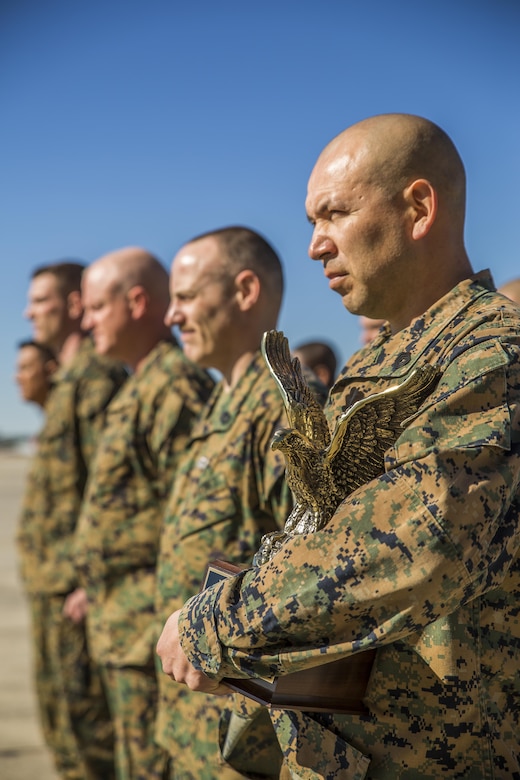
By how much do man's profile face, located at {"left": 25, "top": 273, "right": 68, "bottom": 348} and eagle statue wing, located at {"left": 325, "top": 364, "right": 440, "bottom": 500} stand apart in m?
5.40

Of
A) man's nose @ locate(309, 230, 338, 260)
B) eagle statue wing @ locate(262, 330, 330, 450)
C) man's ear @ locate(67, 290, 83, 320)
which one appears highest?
man's ear @ locate(67, 290, 83, 320)

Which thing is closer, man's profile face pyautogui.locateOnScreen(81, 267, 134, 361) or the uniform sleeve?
the uniform sleeve

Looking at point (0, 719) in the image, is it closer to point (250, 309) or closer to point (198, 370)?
point (198, 370)

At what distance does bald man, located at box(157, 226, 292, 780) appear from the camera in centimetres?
348

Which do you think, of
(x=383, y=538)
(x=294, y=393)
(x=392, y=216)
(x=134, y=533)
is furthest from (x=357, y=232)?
(x=134, y=533)

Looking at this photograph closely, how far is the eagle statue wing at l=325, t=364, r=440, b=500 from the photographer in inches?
76.4

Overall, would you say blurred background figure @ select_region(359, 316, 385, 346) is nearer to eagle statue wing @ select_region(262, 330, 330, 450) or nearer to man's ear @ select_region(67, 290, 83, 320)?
man's ear @ select_region(67, 290, 83, 320)

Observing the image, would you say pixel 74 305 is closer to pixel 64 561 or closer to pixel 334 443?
pixel 64 561

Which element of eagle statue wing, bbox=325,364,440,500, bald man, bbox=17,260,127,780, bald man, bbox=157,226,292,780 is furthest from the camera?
bald man, bbox=17,260,127,780

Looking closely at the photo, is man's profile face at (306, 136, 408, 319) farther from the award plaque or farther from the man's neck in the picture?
the man's neck

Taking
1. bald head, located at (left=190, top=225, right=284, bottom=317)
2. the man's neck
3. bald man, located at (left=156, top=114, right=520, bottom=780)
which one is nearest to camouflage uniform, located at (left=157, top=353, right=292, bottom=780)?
bald head, located at (left=190, top=225, right=284, bottom=317)

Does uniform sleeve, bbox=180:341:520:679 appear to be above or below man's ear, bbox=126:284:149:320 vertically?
below

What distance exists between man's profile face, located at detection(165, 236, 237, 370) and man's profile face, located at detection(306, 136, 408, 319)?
1709 mm

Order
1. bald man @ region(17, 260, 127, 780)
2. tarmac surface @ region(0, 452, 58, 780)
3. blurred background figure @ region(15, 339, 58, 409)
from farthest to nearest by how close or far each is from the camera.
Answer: blurred background figure @ region(15, 339, 58, 409) → tarmac surface @ region(0, 452, 58, 780) → bald man @ region(17, 260, 127, 780)
